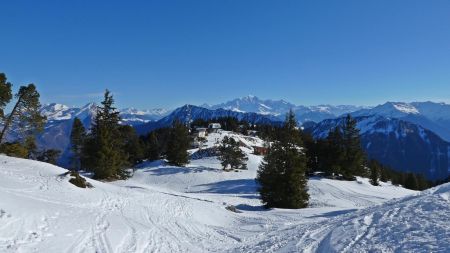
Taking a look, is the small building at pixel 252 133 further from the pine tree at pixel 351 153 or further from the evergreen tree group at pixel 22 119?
the evergreen tree group at pixel 22 119

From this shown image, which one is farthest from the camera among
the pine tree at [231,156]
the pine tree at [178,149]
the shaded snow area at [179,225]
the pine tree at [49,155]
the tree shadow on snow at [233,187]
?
the pine tree at [178,149]

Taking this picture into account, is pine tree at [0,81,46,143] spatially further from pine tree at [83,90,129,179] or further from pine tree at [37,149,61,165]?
pine tree at [37,149,61,165]

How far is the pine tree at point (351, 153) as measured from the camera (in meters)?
75.8

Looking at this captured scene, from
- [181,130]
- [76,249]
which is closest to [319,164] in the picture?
[181,130]

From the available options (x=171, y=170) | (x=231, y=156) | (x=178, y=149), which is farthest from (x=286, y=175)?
(x=178, y=149)

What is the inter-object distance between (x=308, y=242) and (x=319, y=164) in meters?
64.8

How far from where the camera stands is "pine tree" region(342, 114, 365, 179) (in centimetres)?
7575

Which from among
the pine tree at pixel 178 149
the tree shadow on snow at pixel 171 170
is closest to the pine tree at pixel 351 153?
the tree shadow on snow at pixel 171 170

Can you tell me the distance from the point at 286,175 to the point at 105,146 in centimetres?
2586

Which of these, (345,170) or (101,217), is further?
(345,170)

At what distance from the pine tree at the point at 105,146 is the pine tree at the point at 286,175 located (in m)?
23.2

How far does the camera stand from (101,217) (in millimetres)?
22250

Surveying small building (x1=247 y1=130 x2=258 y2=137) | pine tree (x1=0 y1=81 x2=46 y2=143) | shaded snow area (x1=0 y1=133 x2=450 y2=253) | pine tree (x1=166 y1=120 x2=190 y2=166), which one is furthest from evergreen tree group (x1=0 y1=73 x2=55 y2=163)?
small building (x1=247 y1=130 x2=258 y2=137)

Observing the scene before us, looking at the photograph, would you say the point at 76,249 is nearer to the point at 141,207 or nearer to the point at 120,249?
the point at 120,249
